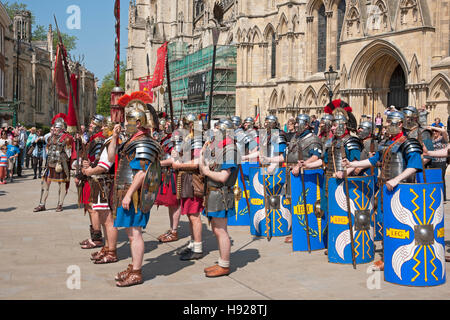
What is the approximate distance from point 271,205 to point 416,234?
3.46 meters

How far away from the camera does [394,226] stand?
617cm

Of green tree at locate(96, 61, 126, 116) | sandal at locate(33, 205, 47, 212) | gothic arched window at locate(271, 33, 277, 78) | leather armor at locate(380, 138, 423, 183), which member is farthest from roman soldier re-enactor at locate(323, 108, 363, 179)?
green tree at locate(96, 61, 126, 116)

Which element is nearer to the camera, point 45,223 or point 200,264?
point 200,264

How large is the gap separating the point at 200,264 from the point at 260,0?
31695 millimetres

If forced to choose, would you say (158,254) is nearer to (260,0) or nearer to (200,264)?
(200,264)

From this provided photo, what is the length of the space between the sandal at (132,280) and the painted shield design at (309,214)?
8.86 ft

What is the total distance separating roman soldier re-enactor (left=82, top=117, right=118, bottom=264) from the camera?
7.33 meters

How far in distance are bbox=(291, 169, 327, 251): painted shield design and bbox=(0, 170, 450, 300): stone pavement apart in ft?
0.69

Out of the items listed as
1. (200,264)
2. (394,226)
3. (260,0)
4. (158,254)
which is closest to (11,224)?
(158,254)

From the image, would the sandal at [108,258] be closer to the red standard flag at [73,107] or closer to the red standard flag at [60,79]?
the red standard flag at [73,107]

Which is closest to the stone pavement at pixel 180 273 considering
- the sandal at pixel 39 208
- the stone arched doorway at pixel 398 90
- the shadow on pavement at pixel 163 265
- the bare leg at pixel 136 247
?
the shadow on pavement at pixel 163 265

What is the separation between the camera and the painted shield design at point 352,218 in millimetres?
7145

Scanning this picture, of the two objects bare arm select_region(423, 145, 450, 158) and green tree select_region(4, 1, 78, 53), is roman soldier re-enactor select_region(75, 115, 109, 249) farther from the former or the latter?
green tree select_region(4, 1, 78, 53)
